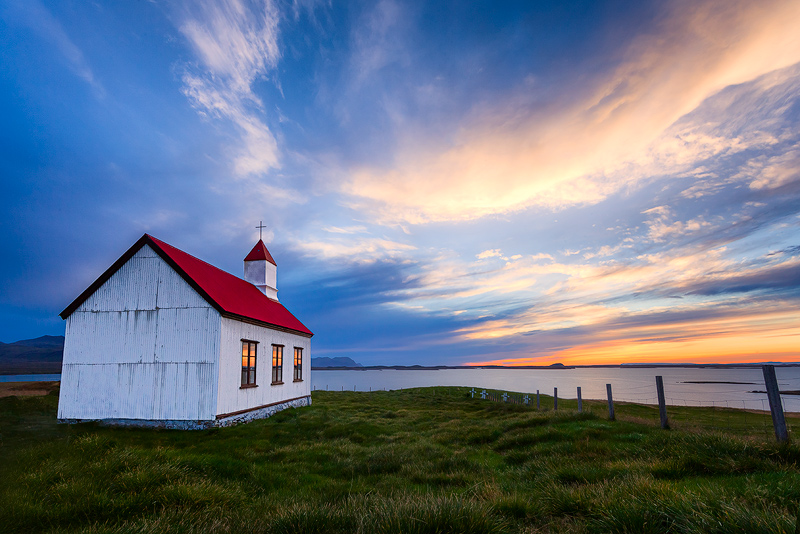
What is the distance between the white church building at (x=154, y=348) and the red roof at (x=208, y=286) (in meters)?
0.06

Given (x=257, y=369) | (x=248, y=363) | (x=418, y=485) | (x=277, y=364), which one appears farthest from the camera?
(x=277, y=364)

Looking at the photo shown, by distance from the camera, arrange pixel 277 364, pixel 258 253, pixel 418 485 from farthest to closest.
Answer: pixel 258 253 < pixel 277 364 < pixel 418 485

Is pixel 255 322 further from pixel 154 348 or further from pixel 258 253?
pixel 258 253

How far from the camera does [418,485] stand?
8.15 meters

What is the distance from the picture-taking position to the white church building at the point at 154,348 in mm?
16484

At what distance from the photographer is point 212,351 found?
1662 cm

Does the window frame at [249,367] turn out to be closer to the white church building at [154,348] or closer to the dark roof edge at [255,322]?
the white church building at [154,348]

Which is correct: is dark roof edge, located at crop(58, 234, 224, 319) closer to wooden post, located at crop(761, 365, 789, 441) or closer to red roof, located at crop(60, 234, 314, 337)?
red roof, located at crop(60, 234, 314, 337)

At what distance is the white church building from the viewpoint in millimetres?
16484

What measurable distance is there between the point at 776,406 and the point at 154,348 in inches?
818

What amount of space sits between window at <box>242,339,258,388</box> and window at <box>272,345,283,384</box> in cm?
277

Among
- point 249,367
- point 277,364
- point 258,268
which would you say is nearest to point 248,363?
point 249,367

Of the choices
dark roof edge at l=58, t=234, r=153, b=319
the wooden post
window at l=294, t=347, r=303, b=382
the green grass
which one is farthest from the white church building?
the wooden post

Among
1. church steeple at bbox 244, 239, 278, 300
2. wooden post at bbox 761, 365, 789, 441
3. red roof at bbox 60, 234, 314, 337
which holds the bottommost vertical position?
wooden post at bbox 761, 365, 789, 441
